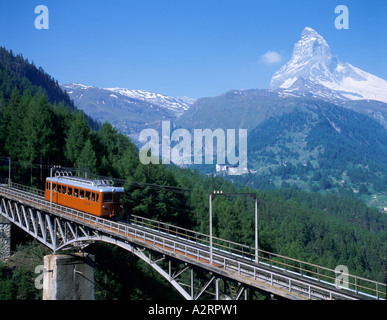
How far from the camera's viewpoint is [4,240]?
47.6 metres

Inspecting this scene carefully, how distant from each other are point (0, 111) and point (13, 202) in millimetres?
33032

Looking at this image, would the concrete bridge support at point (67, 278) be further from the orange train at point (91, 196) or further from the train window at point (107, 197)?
the train window at point (107, 197)

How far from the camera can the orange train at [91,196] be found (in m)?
37.0

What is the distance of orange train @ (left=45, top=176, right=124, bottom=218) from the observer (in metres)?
37.0

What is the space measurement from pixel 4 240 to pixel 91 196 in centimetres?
1714

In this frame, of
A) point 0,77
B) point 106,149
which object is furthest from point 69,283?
point 0,77

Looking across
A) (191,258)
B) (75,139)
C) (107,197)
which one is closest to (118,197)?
(107,197)

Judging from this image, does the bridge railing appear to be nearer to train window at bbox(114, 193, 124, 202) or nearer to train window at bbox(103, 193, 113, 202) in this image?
train window at bbox(114, 193, 124, 202)

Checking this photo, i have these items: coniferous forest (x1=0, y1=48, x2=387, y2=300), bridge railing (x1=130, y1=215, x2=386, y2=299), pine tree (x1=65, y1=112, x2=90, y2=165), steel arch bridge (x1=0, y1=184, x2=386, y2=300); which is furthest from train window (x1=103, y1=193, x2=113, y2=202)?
pine tree (x1=65, y1=112, x2=90, y2=165)

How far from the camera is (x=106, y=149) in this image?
75812 mm

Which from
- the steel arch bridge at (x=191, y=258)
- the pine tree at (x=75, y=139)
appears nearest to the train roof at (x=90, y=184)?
the steel arch bridge at (x=191, y=258)

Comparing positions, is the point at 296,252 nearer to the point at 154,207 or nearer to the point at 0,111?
the point at 154,207

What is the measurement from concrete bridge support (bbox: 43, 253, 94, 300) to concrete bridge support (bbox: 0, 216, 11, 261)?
578 inches

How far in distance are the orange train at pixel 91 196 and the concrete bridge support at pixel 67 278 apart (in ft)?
15.1
